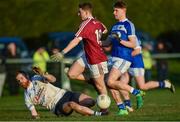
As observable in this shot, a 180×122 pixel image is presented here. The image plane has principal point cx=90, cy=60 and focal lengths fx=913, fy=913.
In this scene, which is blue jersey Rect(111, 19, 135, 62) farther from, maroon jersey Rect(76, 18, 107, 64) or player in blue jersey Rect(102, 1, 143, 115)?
maroon jersey Rect(76, 18, 107, 64)

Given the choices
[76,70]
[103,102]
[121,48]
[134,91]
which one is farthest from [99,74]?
[103,102]

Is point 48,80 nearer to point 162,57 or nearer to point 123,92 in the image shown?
point 123,92

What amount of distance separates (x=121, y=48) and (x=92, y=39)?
61 cm

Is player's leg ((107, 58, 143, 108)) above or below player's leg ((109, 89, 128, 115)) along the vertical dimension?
above

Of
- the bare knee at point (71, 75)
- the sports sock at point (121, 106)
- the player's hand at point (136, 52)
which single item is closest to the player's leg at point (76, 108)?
the sports sock at point (121, 106)

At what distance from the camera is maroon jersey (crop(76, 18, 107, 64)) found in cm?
1708

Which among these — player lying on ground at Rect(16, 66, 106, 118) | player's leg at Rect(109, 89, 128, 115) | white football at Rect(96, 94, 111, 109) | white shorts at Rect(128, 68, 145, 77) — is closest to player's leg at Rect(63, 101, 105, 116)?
player lying on ground at Rect(16, 66, 106, 118)

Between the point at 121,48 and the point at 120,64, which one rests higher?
the point at 121,48

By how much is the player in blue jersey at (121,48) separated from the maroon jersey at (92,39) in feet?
0.72

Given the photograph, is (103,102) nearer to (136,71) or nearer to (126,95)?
(126,95)

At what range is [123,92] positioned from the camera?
18281mm

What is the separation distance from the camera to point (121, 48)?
17.4 m

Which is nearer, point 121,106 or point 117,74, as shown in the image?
point 121,106

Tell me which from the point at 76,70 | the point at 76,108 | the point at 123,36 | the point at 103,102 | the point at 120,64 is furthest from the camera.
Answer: the point at 76,70
